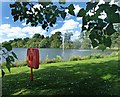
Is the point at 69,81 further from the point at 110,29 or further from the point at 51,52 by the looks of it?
the point at 110,29

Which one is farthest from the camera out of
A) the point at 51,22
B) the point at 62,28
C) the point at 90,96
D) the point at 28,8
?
the point at 62,28

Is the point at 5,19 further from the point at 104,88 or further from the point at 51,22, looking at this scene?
the point at 51,22

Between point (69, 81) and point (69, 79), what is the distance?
81mm

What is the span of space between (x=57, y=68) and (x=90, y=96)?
94cm

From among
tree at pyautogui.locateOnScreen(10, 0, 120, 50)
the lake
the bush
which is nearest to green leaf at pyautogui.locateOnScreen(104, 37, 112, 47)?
tree at pyautogui.locateOnScreen(10, 0, 120, 50)

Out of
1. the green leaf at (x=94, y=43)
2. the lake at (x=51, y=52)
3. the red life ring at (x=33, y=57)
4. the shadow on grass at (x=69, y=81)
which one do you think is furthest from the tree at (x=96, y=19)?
the red life ring at (x=33, y=57)

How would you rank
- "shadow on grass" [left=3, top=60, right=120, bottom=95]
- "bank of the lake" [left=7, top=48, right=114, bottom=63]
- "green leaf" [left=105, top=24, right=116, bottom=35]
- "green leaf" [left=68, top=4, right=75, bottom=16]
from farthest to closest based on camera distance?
"bank of the lake" [left=7, top=48, right=114, bottom=63] → "shadow on grass" [left=3, top=60, right=120, bottom=95] → "green leaf" [left=68, top=4, right=75, bottom=16] → "green leaf" [left=105, top=24, right=116, bottom=35]

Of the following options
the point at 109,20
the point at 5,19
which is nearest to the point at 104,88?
the point at 5,19

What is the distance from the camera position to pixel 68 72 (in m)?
3.05

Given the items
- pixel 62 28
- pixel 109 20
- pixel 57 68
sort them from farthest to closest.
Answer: pixel 57 68 → pixel 62 28 → pixel 109 20

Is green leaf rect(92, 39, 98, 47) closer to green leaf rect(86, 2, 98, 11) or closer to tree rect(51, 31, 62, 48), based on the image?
green leaf rect(86, 2, 98, 11)

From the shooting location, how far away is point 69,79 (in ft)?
9.24

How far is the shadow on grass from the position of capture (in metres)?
2.48

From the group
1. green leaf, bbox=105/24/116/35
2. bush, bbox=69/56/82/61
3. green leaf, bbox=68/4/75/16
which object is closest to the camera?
green leaf, bbox=105/24/116/35
